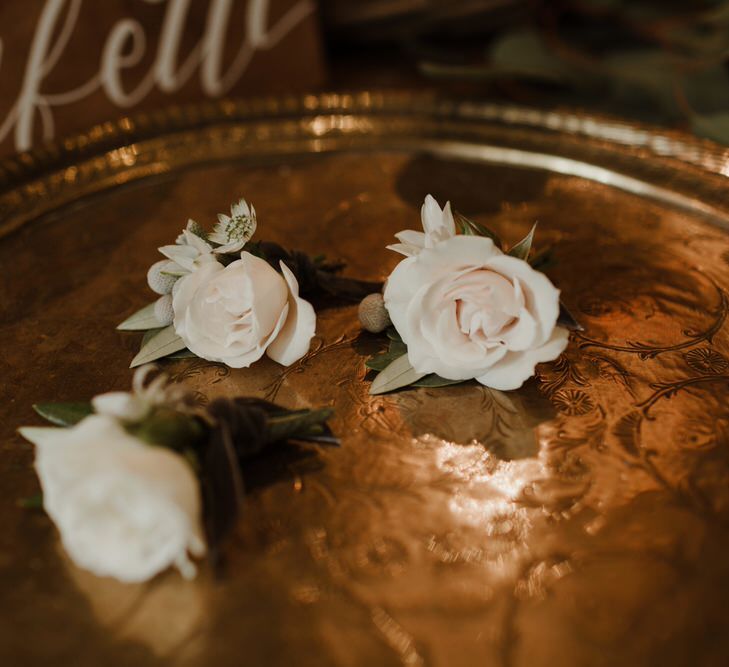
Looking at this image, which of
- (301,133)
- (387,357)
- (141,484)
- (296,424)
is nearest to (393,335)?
(387,357)

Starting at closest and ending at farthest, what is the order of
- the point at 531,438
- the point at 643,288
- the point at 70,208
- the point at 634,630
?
the point at 634,630 → the point at 531,438 → the point at 643,288 → the point at 70,208

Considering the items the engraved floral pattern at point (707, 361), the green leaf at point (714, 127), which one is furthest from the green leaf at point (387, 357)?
the green leaf at point (714, 127)

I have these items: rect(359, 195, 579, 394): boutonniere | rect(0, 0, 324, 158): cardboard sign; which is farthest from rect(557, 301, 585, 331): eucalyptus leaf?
rect(0, 0, 324, 158): cardboard sign

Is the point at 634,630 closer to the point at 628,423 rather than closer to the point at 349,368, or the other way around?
the point at 628,423

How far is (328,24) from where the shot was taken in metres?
1.23

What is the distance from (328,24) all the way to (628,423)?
3.27 feet

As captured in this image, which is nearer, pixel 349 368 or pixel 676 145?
pixel 349 368

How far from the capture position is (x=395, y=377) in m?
0.52

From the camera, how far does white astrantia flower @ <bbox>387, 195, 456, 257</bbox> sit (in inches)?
18.8

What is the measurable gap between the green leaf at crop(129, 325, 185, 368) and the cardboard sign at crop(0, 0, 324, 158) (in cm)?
47

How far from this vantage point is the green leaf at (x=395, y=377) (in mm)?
517

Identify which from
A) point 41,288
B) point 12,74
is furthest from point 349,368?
point 12,74

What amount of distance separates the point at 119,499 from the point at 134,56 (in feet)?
2.46

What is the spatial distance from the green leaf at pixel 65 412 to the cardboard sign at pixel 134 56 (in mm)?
524
